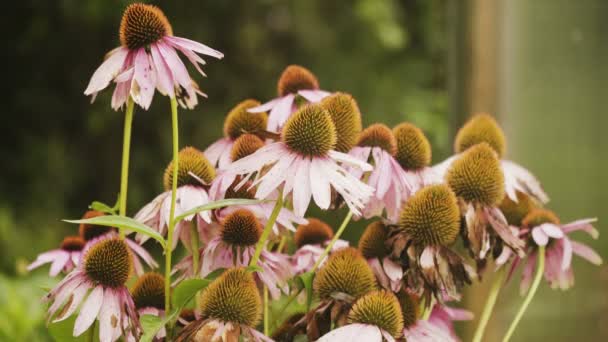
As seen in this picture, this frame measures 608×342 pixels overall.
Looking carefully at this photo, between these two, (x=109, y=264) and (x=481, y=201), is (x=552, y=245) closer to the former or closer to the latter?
(x=481, y=201)

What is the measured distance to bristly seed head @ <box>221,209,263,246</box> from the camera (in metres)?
0.46

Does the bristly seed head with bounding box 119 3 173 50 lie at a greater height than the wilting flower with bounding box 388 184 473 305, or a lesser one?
greater

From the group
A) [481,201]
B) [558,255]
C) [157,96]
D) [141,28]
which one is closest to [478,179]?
[481,201]

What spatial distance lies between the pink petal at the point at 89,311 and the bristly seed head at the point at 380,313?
0.42 ft

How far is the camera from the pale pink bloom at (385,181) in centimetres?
48

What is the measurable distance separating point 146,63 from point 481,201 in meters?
0.22

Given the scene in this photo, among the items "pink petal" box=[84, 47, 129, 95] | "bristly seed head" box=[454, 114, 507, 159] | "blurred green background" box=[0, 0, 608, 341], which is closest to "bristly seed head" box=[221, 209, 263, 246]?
"pink petal" box=[84, 47, 129, 95]

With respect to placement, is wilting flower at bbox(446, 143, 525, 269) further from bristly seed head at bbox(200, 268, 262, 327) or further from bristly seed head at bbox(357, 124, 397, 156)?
bristly seed head at bbox(200, 268, 262, 327)

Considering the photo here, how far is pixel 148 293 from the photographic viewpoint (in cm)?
48

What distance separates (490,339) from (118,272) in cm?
88

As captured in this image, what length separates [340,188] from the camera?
1.33 ft

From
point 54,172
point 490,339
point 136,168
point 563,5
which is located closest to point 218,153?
point 490,339

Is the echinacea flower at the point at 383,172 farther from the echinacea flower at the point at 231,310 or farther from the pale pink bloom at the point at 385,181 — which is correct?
the echinacea flower at the point at 231,310

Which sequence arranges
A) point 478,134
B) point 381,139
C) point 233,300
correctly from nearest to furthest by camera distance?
point 233,300
point 381,139
point 478,134
